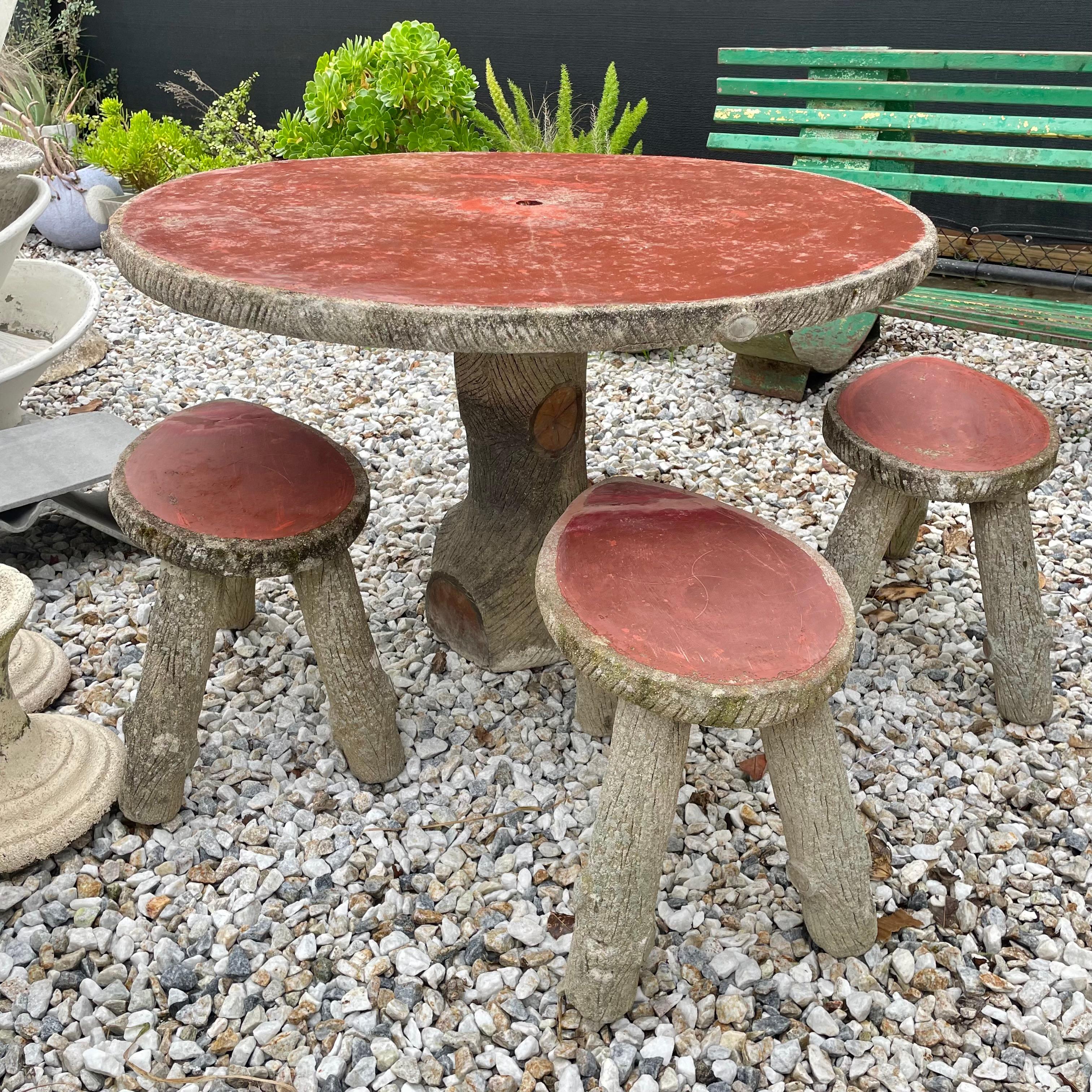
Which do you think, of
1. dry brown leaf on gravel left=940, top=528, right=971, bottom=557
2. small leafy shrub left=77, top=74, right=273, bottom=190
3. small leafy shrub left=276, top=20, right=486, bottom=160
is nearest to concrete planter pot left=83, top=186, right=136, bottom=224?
small leafy shrub left=77, top=74, right=273, bottom=190

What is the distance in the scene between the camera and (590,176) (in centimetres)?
221

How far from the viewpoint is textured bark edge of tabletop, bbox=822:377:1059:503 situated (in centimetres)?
175

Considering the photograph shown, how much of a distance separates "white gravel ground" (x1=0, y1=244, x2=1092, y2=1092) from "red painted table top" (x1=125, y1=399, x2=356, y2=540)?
0.57 metres

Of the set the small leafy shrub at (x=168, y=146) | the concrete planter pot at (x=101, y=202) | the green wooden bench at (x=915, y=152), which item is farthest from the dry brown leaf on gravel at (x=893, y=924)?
the concrete planter pot at (x=101, y=202)

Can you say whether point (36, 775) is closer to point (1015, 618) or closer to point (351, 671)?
point (351, 671)

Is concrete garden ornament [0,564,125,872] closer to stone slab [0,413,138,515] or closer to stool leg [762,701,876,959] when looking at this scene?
stone slab [0,413,138,515]

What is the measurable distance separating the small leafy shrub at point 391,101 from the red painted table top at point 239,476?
2.68 m

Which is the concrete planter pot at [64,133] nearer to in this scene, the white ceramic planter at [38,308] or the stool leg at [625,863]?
the white ceramic planter at [38,308]

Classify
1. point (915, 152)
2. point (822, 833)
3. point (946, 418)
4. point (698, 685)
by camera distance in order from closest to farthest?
point (698, 685) → point (822, 833) → point (946, 418) → point (915, 152)

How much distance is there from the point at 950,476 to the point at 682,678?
0.87m

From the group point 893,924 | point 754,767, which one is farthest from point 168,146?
point 893,924

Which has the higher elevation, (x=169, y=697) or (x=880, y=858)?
(x=169, y=697)

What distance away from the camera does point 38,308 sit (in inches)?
123

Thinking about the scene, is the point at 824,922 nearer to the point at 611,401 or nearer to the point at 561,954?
the point at 561,954
